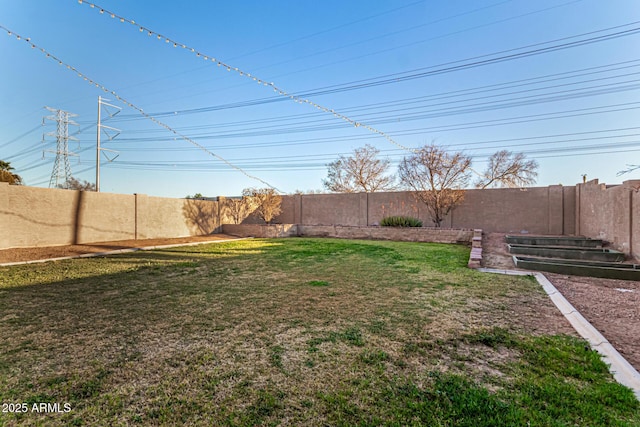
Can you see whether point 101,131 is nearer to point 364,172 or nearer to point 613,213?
point 364,172

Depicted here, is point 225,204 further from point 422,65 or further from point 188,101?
point 422,65

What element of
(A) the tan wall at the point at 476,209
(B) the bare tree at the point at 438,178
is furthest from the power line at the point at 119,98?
(B) the bare tree at the point at 438,178

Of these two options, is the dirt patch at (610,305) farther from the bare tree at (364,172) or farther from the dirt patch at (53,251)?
the bare tree at (364,172)

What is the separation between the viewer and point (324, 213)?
14.5 meters

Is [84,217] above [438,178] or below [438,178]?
below

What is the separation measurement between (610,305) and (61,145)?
97.8 ft

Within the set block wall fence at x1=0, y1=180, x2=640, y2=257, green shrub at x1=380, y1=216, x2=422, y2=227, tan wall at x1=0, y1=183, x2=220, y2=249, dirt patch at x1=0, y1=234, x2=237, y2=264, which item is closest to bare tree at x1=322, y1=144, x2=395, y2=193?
block wall fence at x1=0, y1=180, x2=640, y2=257

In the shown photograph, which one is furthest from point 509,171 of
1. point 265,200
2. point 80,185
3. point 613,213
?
point 80,185

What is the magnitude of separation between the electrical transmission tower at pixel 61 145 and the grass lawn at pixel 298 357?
23.1 m

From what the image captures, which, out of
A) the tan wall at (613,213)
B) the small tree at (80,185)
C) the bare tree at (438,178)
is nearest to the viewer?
the tan wall at (613,213)

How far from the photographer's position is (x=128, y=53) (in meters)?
11.3

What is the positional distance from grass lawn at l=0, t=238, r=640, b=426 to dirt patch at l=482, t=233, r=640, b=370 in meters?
0.32

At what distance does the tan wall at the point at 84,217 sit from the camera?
7672mm

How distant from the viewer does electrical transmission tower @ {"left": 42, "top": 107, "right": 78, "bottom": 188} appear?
20.9 m
